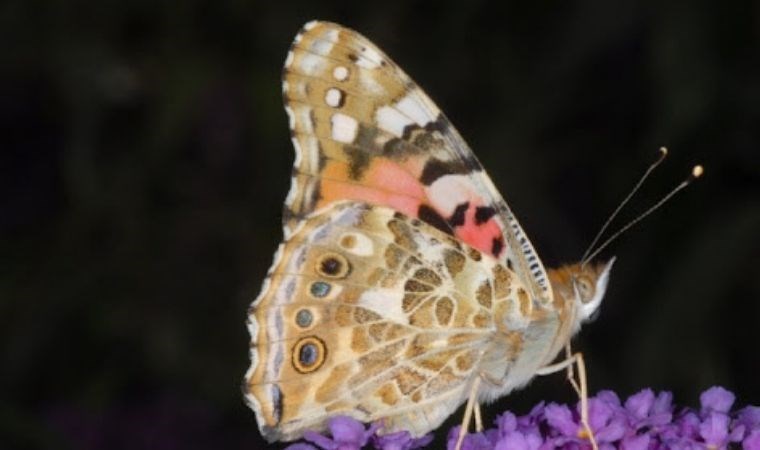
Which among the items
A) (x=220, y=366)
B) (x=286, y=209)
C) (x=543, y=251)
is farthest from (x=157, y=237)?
(x=286, y=209)

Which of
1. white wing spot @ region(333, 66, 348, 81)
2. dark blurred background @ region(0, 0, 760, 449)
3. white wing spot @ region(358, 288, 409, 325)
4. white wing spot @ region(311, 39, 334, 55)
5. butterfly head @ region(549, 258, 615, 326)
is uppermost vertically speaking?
white wing spot @ region(311, 39, 334, 55)

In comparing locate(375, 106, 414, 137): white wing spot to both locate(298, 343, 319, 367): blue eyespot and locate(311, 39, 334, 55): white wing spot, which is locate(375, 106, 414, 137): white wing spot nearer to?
locate(311, 39, 334, 55): white wing spot

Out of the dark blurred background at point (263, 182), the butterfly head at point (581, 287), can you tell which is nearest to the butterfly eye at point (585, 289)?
the butterfly head at point (581, 287)

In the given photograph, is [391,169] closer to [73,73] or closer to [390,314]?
[390,314]

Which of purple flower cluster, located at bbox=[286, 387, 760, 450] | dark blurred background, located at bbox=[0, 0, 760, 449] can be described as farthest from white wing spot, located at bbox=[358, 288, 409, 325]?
dark blurred background, located at bbox=[0, 0, 760, 449]

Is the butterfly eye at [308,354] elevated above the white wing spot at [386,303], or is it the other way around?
the white wing spot at [386,303]

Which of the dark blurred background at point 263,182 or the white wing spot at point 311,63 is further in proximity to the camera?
the dark blurred background at point 263,182

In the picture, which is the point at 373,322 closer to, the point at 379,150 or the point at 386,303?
the point at 386,303

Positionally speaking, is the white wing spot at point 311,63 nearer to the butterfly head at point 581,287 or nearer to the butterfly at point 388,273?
the butterfly at point 388,273
